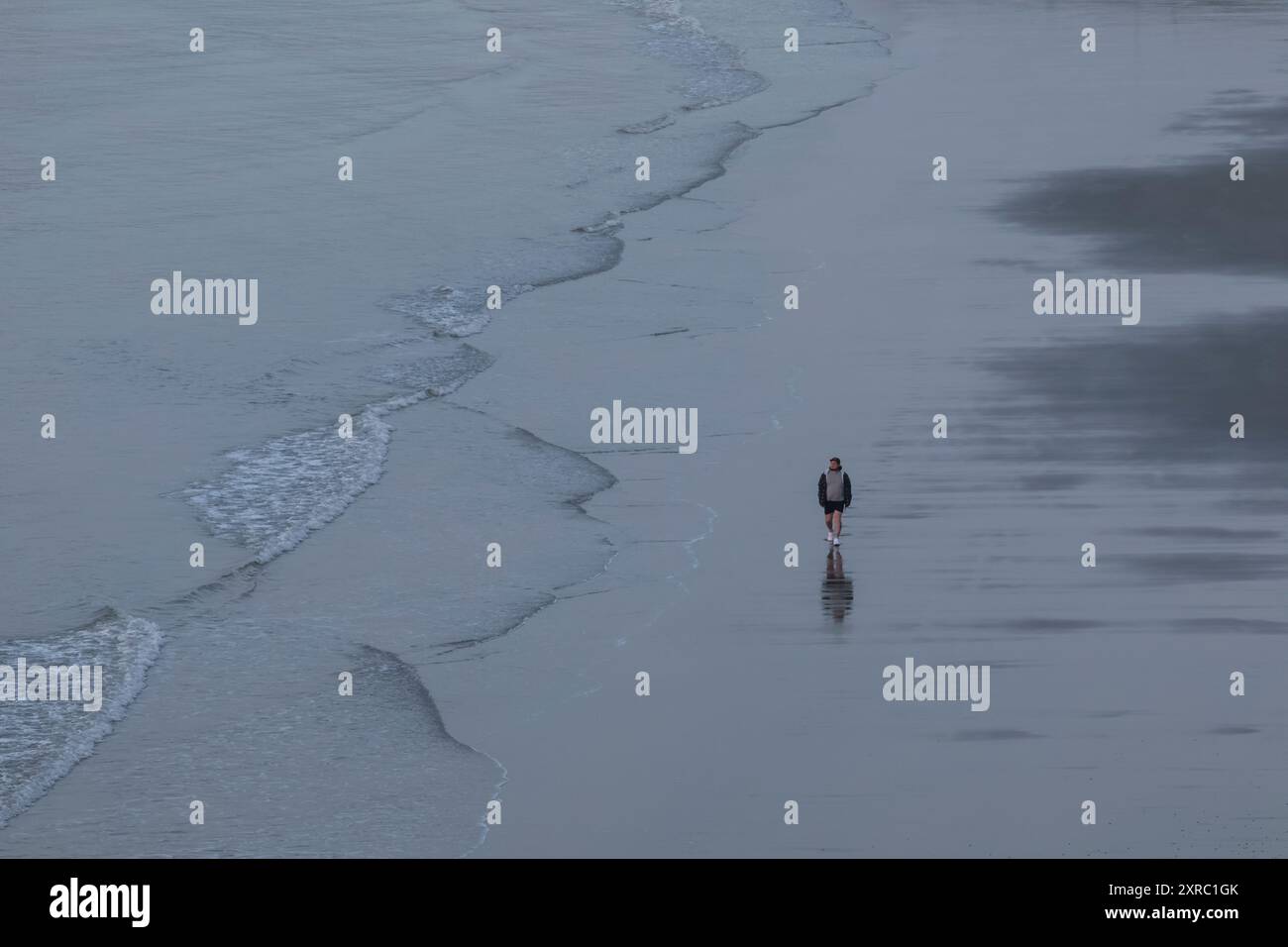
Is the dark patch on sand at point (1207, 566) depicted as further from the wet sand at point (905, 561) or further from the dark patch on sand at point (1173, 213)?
the dark patch on sand at point (1173, 213)

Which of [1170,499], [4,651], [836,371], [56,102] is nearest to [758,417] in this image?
[836,371]

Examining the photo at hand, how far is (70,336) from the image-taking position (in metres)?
25.4

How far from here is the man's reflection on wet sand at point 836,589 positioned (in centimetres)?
1577

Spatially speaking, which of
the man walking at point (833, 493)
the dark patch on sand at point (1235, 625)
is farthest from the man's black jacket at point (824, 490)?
the dark patch on sand at point (1235, 625)

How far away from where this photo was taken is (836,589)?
1620 cm

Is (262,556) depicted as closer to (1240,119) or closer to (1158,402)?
(1158,402)

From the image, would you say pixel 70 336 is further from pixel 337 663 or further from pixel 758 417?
pixel 337 663

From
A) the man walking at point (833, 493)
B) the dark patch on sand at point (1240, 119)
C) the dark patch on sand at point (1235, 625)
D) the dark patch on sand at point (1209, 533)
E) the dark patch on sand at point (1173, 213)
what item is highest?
the dark patch on sand at point (1240, 119)

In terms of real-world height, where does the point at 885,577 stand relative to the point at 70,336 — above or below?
below

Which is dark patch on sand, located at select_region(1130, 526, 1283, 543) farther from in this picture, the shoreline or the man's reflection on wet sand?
the shoreline

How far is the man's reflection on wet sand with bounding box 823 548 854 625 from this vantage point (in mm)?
15773

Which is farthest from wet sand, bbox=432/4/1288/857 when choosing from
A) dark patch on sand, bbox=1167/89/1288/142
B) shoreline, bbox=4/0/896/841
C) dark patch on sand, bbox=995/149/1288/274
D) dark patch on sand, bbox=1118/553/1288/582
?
dark patch on sand, bbox=1167/89/1288/142
